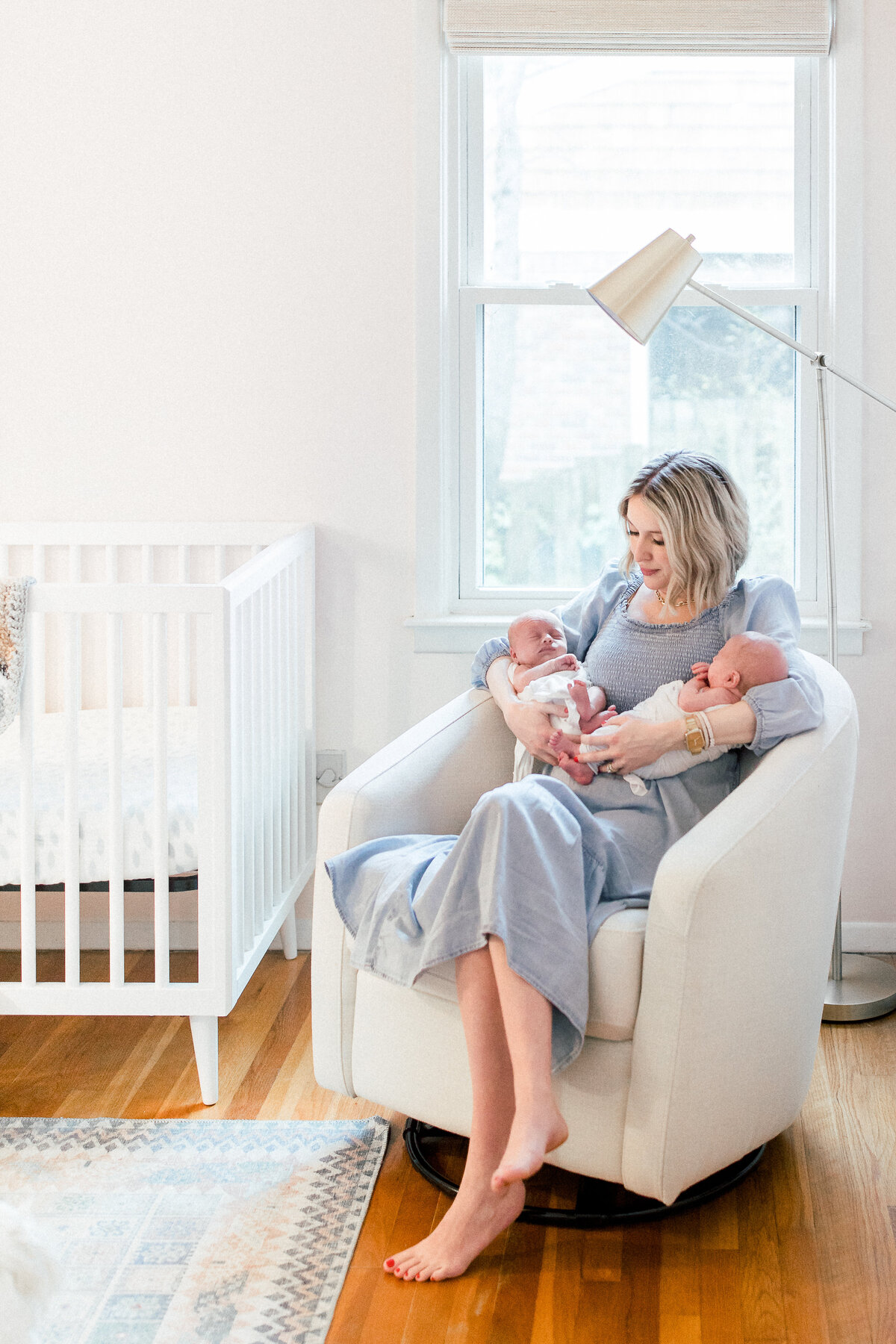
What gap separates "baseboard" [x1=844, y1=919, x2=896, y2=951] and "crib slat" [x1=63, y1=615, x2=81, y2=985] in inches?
64.6

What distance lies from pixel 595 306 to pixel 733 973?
1600mm

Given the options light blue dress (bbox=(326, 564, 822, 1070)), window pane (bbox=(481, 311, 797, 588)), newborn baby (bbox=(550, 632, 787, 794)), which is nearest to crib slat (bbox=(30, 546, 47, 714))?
window pane (bbox=(481, 311, 797, 588))

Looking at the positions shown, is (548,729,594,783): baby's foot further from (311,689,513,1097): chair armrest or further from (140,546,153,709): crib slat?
(140,546,153,709): crib slat

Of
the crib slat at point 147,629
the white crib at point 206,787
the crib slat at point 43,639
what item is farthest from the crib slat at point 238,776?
the crib slat at point 43,639

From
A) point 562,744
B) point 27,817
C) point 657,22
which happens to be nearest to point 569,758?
point 562,744

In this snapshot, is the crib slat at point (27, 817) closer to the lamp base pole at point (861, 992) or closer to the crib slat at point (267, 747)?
the crib slat at point (267, 747)

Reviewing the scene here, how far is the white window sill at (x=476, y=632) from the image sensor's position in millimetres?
2514

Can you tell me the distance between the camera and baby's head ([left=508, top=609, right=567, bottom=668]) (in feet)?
6.48

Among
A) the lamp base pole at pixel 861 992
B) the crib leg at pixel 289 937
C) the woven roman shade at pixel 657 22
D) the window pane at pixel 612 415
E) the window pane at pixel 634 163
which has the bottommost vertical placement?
the lamp base pole at pixel 861 992

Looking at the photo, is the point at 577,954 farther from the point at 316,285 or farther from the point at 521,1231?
the point at 316,285

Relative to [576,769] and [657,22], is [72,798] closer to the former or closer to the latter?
[576,769]

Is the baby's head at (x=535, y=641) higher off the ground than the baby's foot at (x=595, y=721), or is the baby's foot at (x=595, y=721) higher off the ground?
the baby's head at (x=535, y=641)

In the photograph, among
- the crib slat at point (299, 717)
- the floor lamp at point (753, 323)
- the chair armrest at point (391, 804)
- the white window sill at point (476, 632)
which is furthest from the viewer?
the white window sill at point (476, 632)

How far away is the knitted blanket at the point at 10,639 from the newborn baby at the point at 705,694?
2.81ft
